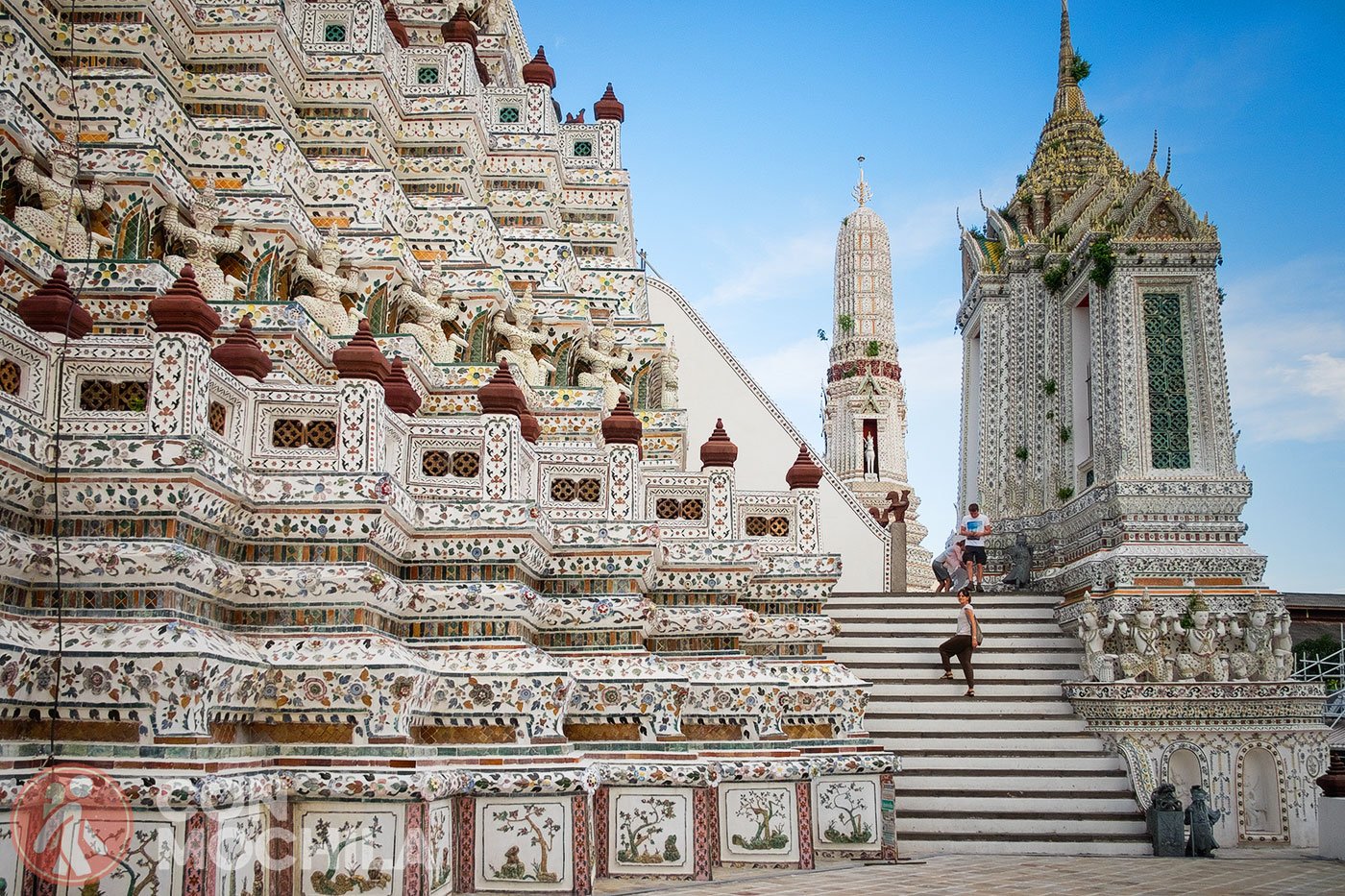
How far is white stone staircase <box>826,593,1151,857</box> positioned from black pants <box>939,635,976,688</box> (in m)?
0.17

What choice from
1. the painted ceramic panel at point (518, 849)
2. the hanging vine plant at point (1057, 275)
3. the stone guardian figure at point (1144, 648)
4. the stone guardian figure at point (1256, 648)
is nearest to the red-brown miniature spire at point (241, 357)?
the painted ceramic panel at point (518, 849)

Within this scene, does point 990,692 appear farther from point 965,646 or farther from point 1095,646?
point 1095,646

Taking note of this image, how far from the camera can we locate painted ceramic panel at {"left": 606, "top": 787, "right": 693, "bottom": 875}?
26.2 feet

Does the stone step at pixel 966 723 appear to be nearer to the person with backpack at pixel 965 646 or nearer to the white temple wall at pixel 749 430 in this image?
the person with backpack at pixel 965 646

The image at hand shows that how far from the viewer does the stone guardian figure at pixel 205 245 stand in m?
8.42

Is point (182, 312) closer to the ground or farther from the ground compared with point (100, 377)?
farther from the ground

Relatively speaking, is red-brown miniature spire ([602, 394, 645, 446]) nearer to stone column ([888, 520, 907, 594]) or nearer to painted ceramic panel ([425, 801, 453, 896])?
painted ceramic panel ([425, 801, 453, 896])

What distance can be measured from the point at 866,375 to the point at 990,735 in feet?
90.4

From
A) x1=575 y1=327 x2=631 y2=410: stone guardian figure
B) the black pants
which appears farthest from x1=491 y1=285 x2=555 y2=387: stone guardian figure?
the black pants

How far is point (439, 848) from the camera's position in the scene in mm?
6629

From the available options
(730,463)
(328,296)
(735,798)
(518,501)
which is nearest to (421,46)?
(328,296)

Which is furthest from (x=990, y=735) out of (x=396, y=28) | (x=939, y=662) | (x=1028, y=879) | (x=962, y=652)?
(x=396, y=28)

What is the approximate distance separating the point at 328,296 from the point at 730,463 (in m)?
3.35

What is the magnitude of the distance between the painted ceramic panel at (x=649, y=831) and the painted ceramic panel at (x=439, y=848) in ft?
4.82
